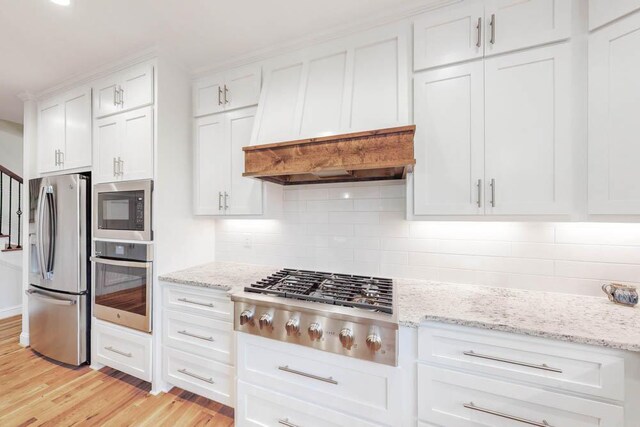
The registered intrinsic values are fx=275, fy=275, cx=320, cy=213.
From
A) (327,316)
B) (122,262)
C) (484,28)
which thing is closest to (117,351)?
(122,262)

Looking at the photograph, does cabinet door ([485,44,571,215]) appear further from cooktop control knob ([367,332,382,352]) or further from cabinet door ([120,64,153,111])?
cabinet door ([120,64,153,111])

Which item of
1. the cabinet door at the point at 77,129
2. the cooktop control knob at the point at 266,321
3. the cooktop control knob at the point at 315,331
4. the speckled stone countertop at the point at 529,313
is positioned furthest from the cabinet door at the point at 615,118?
the cabinet door at the point at 77,129

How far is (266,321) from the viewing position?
1467mm

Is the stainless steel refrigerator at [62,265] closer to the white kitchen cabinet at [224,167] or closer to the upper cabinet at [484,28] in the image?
the white kitchen cabinet at [224,167]

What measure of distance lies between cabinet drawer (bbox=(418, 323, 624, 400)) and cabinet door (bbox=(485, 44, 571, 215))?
64cm

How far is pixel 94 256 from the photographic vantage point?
234 centimetres

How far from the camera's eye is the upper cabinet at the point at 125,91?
82.3 inches

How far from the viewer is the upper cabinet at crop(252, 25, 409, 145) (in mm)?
1635

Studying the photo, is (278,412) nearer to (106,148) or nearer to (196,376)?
(196,376)

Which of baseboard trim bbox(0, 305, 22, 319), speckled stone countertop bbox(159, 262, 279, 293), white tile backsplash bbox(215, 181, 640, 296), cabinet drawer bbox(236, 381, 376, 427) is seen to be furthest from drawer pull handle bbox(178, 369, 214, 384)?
baseboard trim bbox(0, 305, 22, 319)

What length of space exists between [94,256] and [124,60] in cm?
162

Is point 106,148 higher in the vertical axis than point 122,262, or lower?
higher

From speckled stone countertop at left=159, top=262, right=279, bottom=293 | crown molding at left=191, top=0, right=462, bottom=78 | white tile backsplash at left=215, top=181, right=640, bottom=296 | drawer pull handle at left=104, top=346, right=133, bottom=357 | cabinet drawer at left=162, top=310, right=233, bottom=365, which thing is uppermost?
crown molding at left=191, top=0, right=462, bottom=78

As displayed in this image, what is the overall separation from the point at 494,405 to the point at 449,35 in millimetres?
1858
